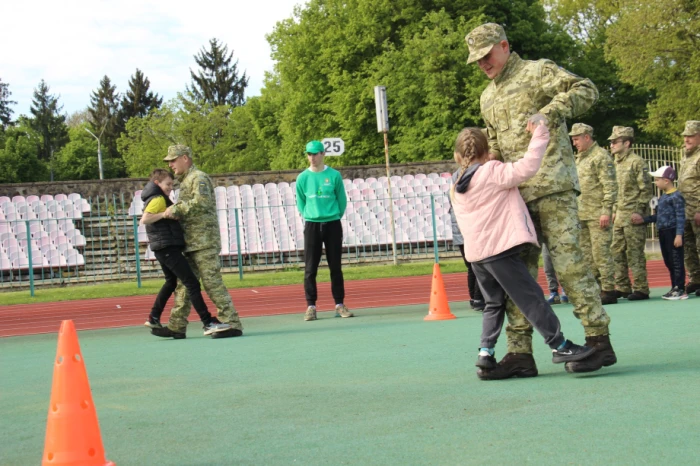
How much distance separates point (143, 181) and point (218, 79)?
251ft

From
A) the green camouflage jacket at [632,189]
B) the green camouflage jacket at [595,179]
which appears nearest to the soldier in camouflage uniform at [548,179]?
the green camouflage jacket at [595,179]

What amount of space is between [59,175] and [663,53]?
54.2 meters

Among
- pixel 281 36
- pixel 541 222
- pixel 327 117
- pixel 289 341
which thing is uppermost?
pixel 281 36

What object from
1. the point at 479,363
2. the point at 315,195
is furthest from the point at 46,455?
the point at 315,195

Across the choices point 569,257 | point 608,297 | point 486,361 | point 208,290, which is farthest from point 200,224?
point 608,297

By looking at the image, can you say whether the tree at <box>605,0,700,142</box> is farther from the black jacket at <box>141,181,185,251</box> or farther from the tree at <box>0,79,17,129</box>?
the tree at <box>0,79,17,129</box>

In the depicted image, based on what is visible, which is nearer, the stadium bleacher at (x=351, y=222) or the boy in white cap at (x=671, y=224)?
the boy in white cap at (x=671, y=224)

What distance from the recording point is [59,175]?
76.9 meters

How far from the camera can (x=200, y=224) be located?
930cm

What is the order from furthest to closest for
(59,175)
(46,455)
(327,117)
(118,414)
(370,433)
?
(59,175) → (327,117) → (118,414) → (370,433) → (46,455)

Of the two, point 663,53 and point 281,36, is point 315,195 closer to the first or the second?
point 663,53

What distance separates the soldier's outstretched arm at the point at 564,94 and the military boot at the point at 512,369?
60.4 inches

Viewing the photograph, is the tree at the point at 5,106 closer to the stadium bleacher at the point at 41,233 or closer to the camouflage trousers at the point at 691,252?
the stadium bleacher at the point at 41,233

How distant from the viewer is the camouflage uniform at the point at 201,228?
359 inches
